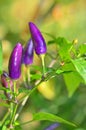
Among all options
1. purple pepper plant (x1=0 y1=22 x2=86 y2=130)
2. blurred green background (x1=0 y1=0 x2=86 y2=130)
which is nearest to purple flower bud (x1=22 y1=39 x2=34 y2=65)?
purple pepper plant (x1=0 y1=22 x2=86 y2=130)

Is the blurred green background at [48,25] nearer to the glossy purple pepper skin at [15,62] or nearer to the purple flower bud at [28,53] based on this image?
the purple flower bud at [28,53]

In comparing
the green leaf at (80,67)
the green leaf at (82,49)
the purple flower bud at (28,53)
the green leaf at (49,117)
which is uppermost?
the purple flower bud at (28,53)

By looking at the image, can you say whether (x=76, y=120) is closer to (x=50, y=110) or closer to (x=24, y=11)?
(x=50, y=110)

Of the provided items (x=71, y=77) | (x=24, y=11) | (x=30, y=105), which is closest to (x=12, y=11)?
(x=24, y=11)

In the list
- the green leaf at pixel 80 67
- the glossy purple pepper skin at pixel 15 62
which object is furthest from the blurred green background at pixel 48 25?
the green leaf at pixel 80 67

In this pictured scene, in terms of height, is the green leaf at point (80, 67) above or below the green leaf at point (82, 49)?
below

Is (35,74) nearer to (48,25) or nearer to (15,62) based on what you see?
(15,62)
